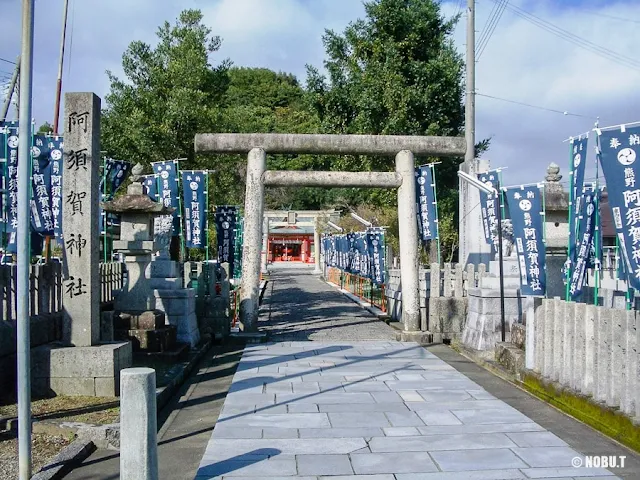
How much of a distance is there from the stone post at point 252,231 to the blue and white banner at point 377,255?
289 inches

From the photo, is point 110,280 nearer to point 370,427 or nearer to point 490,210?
point 370,427

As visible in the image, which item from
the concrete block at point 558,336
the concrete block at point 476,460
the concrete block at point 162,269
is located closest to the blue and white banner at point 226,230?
the concrete block at point 162,269

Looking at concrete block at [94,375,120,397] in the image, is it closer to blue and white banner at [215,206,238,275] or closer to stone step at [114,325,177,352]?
stone step at [114,325,177,352]

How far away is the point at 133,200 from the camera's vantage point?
1188cm

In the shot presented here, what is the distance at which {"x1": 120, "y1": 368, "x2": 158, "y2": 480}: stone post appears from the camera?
14.4 ft

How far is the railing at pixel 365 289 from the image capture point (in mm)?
20709

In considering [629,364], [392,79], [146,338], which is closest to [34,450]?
[146,338]

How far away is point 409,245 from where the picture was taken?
1320 cm

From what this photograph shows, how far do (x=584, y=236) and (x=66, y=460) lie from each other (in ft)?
19.3

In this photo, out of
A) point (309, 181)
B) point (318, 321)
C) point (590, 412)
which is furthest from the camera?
point (318, 321)

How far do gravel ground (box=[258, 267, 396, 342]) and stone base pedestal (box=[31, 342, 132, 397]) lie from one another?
626 cm

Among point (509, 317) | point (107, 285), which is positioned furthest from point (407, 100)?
point (107, 285)

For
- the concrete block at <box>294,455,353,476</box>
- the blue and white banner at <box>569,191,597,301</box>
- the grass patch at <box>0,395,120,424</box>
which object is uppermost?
the blue and white banner at <box>569,191,597,301</box>

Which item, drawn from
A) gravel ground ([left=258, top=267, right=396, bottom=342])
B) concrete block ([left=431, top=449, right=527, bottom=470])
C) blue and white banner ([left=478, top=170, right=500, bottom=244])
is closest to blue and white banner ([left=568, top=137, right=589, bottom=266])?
concrete block ([left=431, top=449, right=527, bottom=470])
